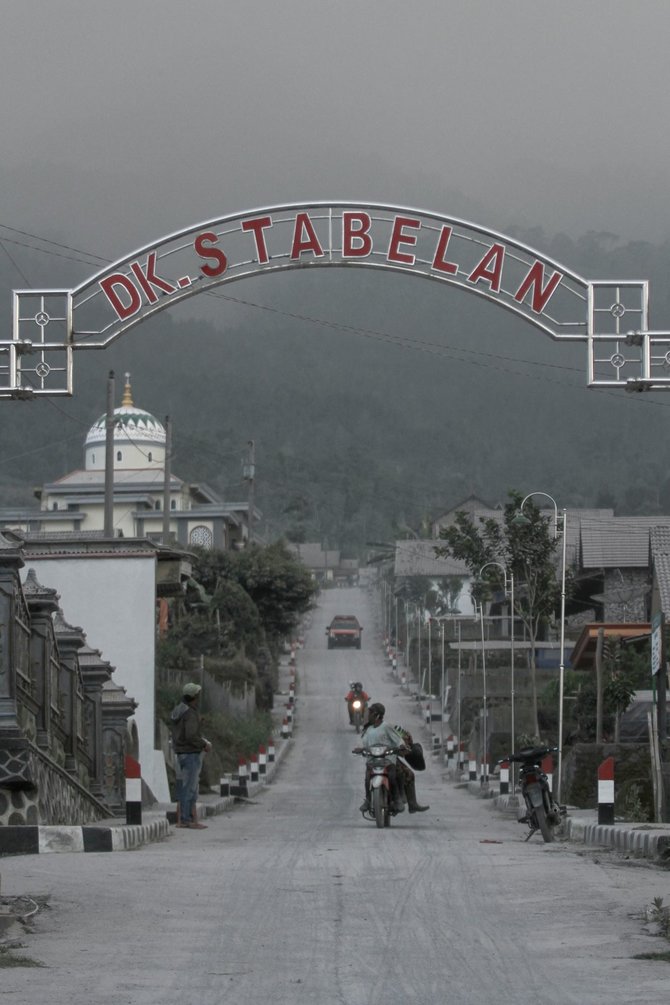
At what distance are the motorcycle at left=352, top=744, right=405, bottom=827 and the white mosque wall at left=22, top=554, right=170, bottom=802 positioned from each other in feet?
40.6

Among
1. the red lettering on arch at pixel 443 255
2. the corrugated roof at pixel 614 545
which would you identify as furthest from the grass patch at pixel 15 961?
the corrugated roof at pixel 614 545

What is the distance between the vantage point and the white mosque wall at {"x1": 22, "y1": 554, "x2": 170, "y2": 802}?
3158 cm

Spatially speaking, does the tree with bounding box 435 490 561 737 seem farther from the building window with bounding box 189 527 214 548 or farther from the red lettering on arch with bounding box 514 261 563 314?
the building window with bounding box 189 527 214 548

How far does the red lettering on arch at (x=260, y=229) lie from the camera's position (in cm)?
1641

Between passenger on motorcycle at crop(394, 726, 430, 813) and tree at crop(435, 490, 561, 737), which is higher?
tree at crop(435, 490, 561, 737)

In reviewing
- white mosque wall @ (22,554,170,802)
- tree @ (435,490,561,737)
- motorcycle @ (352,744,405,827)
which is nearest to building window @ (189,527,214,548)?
tree @ (435,490,561,737)

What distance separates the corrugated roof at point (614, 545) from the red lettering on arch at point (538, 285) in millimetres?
46701

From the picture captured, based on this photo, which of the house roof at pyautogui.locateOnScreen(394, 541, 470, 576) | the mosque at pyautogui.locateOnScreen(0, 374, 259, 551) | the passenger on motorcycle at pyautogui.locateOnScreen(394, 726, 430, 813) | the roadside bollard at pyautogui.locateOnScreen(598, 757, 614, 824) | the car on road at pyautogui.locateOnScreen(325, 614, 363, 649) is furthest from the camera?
the house roof at pyautogui.locateOnScreen(394, 541, 470, 576)

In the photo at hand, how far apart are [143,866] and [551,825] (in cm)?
589

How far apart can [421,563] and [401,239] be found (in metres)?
98.6

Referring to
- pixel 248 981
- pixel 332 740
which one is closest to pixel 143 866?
pixel 248 981

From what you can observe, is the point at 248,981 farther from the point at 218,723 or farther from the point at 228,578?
the point at 228,578

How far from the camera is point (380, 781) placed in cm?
1923

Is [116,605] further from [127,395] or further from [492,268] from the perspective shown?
[127,395]
